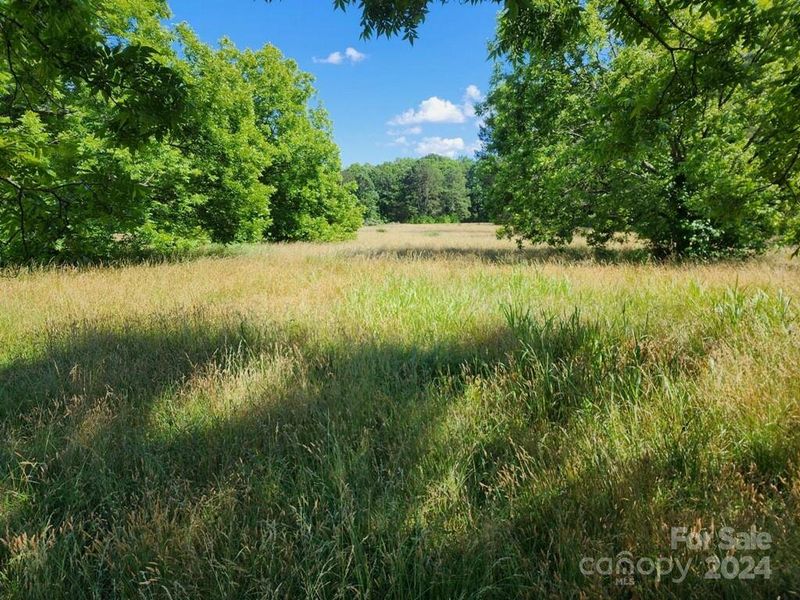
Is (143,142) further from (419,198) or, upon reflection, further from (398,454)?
(419,198)

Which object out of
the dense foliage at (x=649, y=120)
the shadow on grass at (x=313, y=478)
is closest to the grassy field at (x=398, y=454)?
the shadow on grass at (x=313, y=478)

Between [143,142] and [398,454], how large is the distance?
300 centimetres

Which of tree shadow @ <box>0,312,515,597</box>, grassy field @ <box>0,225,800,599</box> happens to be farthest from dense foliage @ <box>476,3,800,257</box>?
tree shadow @ <box>0,312,515,597</box>

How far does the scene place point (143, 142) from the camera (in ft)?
10.1

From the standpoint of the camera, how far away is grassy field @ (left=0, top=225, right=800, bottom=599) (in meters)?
1.69

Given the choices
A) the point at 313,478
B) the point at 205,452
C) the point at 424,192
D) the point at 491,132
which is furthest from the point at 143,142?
the point at 424,192

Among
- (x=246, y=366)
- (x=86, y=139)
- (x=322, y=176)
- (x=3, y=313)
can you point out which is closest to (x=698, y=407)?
(x=246, y=366)

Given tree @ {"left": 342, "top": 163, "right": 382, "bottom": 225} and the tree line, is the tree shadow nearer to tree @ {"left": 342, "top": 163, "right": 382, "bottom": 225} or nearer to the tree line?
the tree line

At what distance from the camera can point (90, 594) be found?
67.1 inches

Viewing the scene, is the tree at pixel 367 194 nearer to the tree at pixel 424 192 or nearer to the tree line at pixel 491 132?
the tree at pixel 424 192

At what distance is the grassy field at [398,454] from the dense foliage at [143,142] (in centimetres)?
145

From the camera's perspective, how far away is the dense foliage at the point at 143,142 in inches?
108

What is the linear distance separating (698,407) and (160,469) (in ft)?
11.2

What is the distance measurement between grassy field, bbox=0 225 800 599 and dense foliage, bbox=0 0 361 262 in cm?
145
